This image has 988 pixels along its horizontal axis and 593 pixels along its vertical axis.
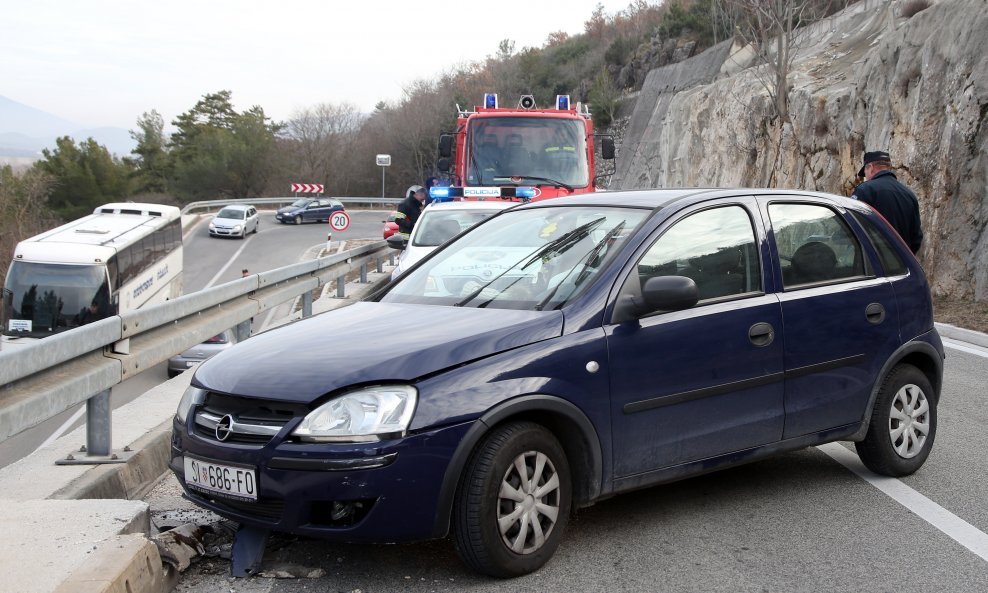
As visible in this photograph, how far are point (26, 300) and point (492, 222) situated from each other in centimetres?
2206

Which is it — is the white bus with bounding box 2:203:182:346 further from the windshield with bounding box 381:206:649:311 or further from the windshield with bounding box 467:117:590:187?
the windshield with bounding box 381:206:649:311

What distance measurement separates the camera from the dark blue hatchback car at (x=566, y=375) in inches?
146

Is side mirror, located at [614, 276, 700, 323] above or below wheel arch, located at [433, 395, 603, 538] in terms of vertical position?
above

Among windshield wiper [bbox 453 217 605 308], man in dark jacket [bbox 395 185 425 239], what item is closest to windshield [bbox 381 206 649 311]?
windshield wiper [bbox 453 217 605 308]

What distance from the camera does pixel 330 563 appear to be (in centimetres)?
408

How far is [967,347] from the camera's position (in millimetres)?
10961

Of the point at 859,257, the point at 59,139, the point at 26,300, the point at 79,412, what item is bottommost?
the point at 79,412

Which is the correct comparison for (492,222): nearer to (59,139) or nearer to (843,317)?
(843,317)

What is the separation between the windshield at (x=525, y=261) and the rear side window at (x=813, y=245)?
2.87ft

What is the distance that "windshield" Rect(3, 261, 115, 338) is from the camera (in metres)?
24.1

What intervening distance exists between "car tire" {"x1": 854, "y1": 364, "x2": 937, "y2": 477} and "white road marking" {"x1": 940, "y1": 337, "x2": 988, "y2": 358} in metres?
5.16

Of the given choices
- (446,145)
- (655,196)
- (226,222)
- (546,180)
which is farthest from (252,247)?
(655,196)

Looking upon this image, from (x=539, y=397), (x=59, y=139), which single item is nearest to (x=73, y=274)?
(x=539, y=397)

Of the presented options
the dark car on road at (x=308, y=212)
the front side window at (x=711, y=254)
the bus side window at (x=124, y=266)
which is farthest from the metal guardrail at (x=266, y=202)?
the front side window at (x=711, y=254)
